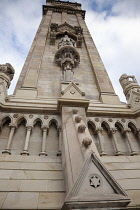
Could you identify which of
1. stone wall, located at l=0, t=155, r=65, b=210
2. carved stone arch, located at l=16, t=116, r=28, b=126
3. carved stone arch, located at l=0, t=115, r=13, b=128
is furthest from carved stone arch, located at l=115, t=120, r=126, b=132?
carved stone arch, located at l=0, t=115, r=13, b=128

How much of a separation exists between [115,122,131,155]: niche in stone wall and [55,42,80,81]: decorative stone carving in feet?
10.4

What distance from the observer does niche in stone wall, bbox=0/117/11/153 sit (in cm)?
352

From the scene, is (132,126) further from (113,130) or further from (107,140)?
(107,140)

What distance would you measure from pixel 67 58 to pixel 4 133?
15.5 feet

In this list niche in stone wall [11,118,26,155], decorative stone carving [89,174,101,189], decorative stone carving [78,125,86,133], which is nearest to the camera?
decorative stone carving [89,174,101,189]

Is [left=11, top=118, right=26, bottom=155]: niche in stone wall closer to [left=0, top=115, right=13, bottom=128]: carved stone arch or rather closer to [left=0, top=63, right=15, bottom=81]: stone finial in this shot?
[left=0, top=115, right=13, bottom=128]: carved stone arch

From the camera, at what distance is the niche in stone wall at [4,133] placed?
3.52 metres

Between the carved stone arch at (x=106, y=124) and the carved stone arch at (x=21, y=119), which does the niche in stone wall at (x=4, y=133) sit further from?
the carved stone arch at (x=106, y=124)

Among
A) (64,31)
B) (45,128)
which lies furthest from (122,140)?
(64,31)

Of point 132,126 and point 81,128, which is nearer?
point 81,128

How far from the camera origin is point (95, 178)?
1.94m

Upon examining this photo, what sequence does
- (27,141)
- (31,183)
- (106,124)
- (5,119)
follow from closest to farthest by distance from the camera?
(31,183), (27,141), (5,119), (106,124)

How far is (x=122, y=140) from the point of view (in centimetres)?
402

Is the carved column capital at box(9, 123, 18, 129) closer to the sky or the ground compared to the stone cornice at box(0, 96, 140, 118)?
closer to the ground
